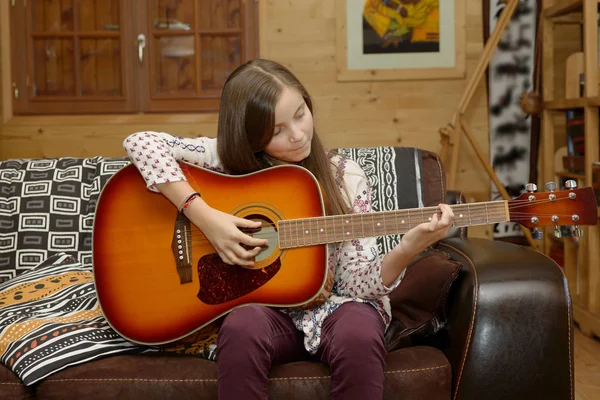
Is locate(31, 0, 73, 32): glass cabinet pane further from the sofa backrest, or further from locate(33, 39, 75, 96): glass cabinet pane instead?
the sofa backrest

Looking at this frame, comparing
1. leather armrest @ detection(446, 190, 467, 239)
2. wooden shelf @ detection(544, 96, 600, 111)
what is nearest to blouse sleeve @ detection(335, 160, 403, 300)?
leather armrest @ detection(446, 190, 467, 239)

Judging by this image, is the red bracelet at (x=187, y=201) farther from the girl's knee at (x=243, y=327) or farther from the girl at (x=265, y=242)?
the girl's knee at (x=243, y=327)

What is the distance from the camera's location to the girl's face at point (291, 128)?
63.2 inches

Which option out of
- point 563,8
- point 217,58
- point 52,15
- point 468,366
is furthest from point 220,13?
point 468,366

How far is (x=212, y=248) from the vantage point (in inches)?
61.9

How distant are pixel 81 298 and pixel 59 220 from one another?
38cm

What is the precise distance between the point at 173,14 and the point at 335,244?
7.36ft

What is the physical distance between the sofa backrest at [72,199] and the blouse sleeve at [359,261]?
1.21 ft

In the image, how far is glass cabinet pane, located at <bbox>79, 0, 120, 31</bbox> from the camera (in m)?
3.51

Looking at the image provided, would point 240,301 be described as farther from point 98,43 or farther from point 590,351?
Answer: point 98,43

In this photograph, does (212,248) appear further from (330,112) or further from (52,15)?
(52,15)

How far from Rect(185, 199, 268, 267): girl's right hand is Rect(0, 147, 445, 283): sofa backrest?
0.63 metres

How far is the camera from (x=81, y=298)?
1.84 meters

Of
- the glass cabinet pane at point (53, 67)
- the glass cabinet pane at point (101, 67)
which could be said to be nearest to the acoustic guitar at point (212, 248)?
the glass cabinet pane at point (101, 67)
